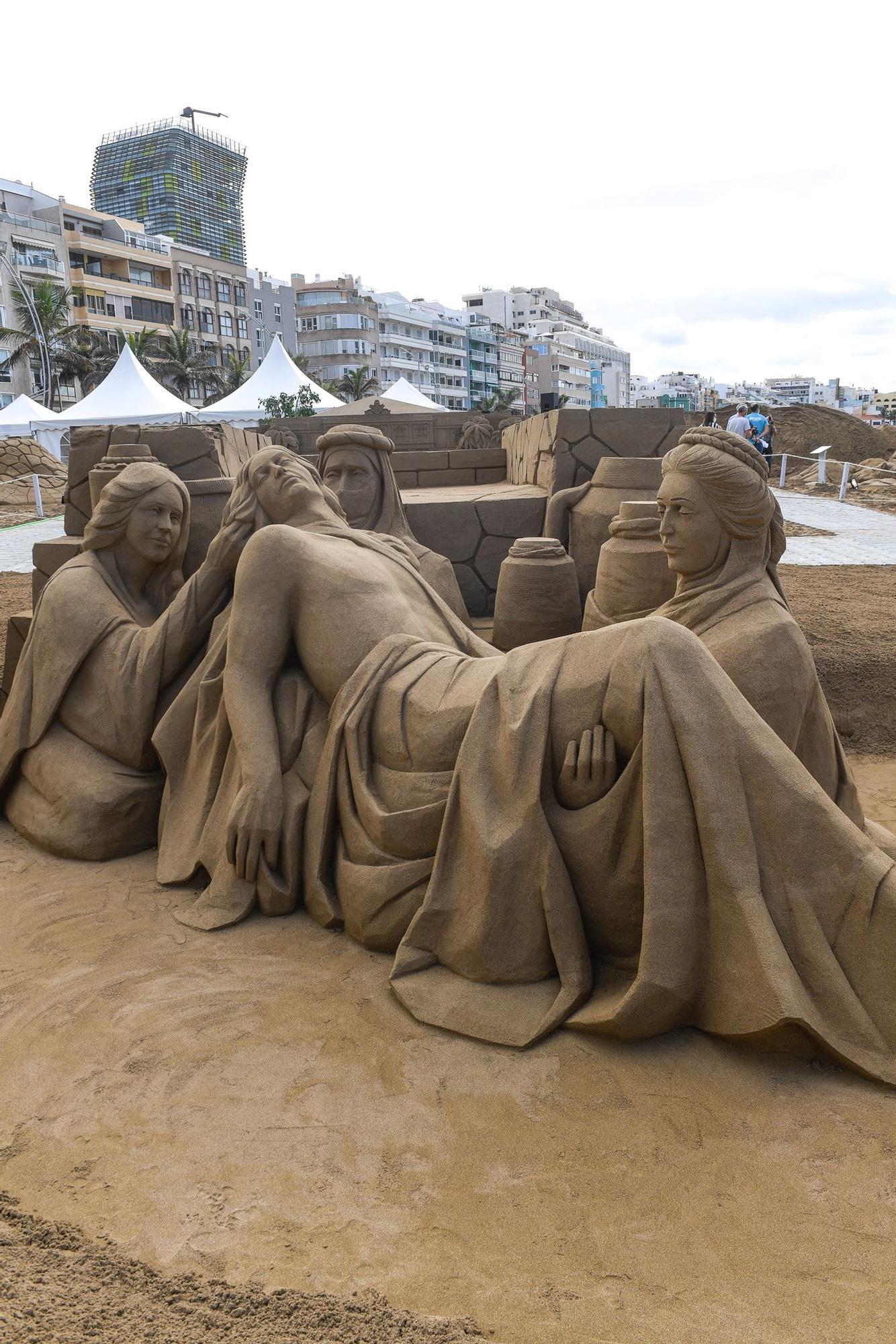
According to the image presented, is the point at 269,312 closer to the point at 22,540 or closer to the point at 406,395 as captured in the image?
the point at 406,395

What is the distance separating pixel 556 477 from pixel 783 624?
371 cm

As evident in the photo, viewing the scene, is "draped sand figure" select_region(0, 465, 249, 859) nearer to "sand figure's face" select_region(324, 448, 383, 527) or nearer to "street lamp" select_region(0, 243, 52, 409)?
"sand figure's face" select_region(324, 448, 383, 527)

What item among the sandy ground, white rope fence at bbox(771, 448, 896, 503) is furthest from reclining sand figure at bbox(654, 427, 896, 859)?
white rope fence at bbox(771, 448, 896, 503)

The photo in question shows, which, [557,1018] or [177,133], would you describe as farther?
[177,133]

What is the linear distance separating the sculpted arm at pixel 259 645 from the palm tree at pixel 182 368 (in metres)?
34.9

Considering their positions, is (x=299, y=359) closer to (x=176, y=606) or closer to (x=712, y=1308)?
(x=176, y=606)

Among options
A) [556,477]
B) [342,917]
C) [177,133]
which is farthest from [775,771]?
[177,133]

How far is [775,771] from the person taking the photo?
6.84ft

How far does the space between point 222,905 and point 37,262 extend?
3713 centimetres

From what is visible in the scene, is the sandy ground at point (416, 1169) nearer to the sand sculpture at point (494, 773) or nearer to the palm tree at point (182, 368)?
the sand sculpture at point (494, 773)

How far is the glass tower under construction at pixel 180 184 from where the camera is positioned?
199ft

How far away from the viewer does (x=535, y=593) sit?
460 centimetres

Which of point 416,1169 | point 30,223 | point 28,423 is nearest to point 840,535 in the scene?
point 416,1169

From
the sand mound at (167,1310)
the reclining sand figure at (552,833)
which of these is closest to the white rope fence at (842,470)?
the reclining sand figure at (552,833)
